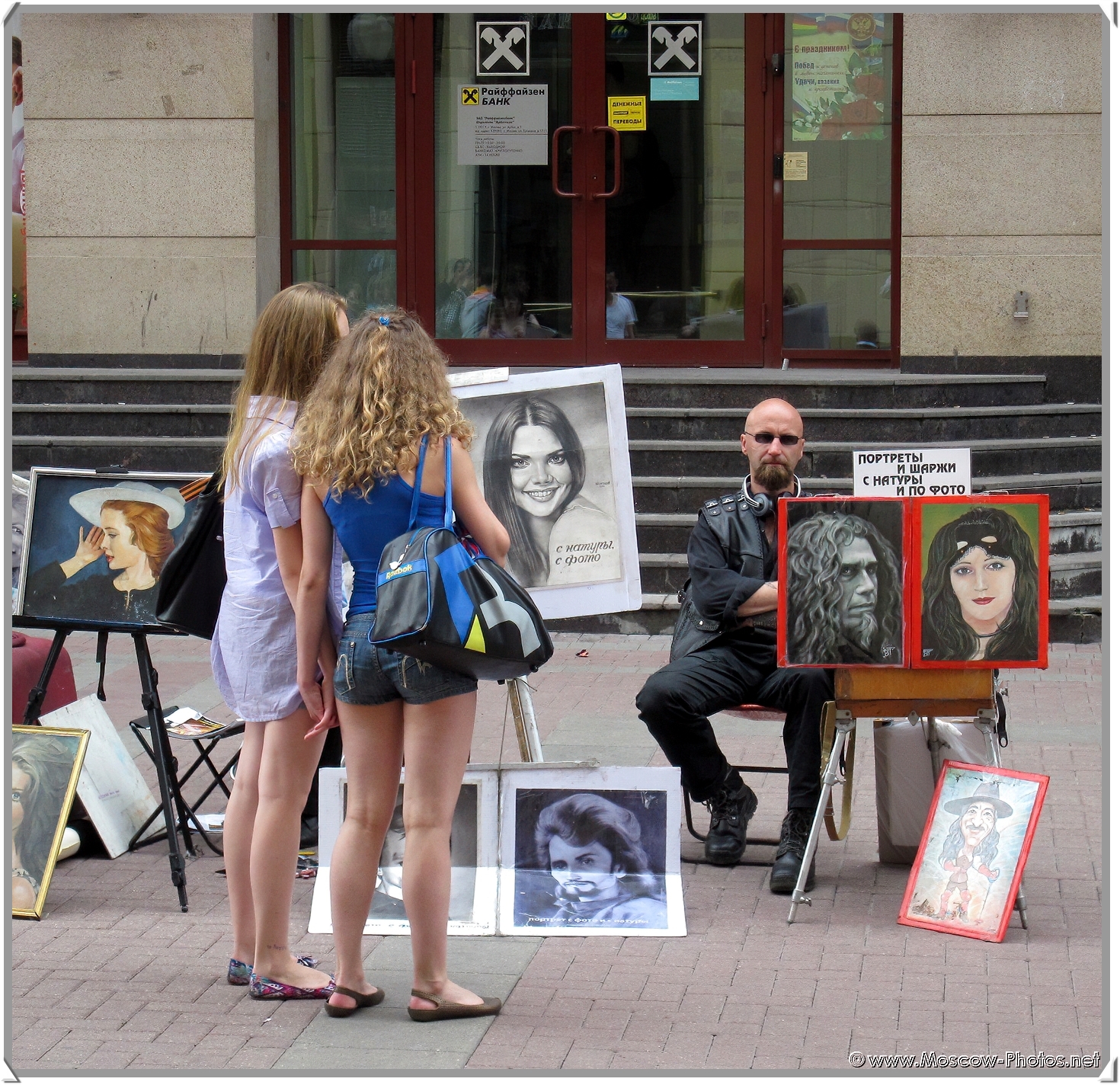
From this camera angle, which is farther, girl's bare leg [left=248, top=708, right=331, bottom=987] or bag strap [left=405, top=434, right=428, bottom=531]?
girl's bare leg [left=248, top=708, right=331, bottom=987]

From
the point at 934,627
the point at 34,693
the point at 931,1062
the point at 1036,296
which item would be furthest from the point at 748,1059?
the point at 1036,296

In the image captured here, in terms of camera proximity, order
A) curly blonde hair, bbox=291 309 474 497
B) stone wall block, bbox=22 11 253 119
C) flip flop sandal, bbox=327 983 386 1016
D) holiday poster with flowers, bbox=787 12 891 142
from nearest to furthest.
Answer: curly blonde hair, bbox=291 309 474 497 < flip flop sandal, bbox=327 983 386 1016 < stone wall block, bbox=22 11 253 119 < holiday poster with flowers, bbox=787 12 891 142

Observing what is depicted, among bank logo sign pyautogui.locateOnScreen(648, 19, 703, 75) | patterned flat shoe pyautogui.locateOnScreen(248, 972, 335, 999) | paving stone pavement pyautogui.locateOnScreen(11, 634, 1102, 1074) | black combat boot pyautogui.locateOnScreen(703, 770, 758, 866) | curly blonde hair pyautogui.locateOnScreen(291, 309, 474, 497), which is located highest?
bank logo sign pyautogui.locateOnScreen(648, 19, 703, 75)

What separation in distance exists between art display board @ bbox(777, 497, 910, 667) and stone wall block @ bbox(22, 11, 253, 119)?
7.52 metres

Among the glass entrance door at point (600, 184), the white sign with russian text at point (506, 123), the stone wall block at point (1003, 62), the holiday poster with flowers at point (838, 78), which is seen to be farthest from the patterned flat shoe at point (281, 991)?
the holiday poster with flowers at point (838, 78)

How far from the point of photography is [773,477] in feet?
17.5

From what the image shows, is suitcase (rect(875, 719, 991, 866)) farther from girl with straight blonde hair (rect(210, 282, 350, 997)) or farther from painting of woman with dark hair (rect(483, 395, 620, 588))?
girl with straight blonde hair (rect(210, 282, 350, 997))

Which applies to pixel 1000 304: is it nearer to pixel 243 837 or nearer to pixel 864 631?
pixel 864 631

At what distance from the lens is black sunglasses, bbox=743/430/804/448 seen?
5309 millimetres

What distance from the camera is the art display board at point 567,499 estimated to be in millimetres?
5094

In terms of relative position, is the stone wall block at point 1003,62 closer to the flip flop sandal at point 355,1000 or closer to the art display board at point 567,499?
the art display board at point 567,499

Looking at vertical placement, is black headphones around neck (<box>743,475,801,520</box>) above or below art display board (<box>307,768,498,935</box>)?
above

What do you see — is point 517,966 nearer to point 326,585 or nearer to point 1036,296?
point 326,585

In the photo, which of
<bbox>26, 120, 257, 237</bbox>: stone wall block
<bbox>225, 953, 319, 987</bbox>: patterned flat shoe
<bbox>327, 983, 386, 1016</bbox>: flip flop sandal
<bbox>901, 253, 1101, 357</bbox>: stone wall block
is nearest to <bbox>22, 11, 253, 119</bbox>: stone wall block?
<bbox>26, 120, 257, 237</bbox>: stone wall block
